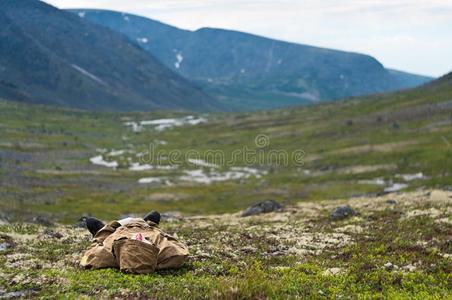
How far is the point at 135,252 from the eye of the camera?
15.4 meters

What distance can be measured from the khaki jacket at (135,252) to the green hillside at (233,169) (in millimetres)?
68859

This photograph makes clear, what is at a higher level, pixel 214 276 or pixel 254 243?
pixel 214 276

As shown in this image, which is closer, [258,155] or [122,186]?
[122,186]

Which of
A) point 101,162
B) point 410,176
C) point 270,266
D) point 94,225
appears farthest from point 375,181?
point 94,225

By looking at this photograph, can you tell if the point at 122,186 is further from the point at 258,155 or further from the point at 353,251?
the point at 353,251

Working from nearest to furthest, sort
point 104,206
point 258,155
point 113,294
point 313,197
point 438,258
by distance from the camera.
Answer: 1. point 113,294
2. point 438,258
3. point 104,206
4. point 313,197
5. point 258,155

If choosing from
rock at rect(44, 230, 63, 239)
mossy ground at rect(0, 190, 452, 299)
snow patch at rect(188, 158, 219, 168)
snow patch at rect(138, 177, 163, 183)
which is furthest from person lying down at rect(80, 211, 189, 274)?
snow patch at rect(188, 158, 219, 168)

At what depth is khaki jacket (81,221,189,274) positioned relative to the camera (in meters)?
15.4

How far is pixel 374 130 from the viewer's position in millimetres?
177875

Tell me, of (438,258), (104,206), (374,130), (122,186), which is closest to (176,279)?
(438,258)

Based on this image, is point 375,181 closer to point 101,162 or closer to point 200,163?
point 200,163

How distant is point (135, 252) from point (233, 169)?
133475 millimetres

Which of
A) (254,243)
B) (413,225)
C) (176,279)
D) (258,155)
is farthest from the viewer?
(258,155)

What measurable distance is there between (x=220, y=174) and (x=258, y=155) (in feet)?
124
